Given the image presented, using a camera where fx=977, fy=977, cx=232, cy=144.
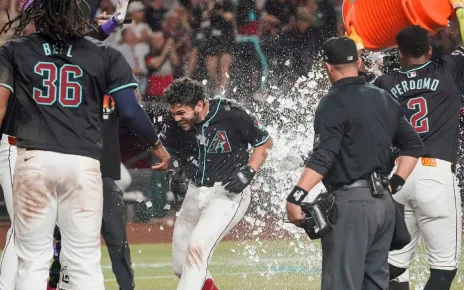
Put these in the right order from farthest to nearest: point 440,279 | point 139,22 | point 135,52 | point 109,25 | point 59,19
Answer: point 139,22
point 135,52
point 109,25
point 440,279
point 59,19

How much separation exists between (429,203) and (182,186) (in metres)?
1.99

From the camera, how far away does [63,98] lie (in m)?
5.81

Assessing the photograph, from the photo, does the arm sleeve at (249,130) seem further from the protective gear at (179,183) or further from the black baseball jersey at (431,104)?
the black baseball jersey at (431,104)

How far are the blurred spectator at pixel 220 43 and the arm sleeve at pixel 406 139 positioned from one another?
8.95 m

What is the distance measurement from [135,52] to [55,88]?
993cm

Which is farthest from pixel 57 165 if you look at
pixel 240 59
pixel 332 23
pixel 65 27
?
pixel 332 23

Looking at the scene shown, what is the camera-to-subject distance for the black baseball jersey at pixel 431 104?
770cm

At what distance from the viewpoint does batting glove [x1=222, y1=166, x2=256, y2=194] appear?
7.61 m

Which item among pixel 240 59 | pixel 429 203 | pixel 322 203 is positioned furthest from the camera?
pixel 240 59

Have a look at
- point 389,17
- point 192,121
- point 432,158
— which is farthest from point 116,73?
point 389,17

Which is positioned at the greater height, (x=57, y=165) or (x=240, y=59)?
(x=57, y=165)

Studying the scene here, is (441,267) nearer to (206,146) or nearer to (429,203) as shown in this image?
(429,203)

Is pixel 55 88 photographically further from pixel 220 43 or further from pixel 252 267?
pixel 220 43

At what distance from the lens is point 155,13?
52.7 feet
